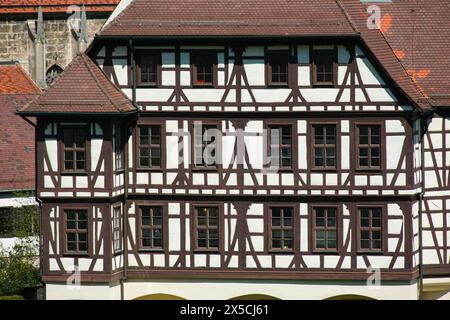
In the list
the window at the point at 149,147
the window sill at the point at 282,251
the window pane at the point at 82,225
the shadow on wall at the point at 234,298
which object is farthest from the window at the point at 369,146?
the window pane at the point at 82,225

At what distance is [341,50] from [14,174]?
13478 millimetres

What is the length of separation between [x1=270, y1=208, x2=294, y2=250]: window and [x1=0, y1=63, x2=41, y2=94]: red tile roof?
16288 millimetres

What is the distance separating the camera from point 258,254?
44500 millimetres

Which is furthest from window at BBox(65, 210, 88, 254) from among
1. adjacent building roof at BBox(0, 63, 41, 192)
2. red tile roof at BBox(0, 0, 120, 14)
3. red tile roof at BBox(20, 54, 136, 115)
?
red tile roof at BBox(0, 0, 120, 14)

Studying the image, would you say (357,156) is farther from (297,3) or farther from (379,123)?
(297,3)

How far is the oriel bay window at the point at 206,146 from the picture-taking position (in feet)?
146

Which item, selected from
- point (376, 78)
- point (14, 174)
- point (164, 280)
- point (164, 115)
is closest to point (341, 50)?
point (376, 78)

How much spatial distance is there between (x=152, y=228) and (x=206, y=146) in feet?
8.86

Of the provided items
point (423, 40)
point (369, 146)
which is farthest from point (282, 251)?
point (423, 40)

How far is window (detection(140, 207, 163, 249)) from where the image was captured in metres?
Result: 44.8

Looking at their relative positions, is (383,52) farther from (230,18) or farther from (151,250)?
(151,250)

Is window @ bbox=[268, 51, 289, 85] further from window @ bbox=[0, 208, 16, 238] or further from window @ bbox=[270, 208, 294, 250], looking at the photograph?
window @ bbox=[0, 208, 16, 238]

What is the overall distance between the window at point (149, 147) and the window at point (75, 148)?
176 centimetres

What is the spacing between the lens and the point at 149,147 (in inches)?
1761
